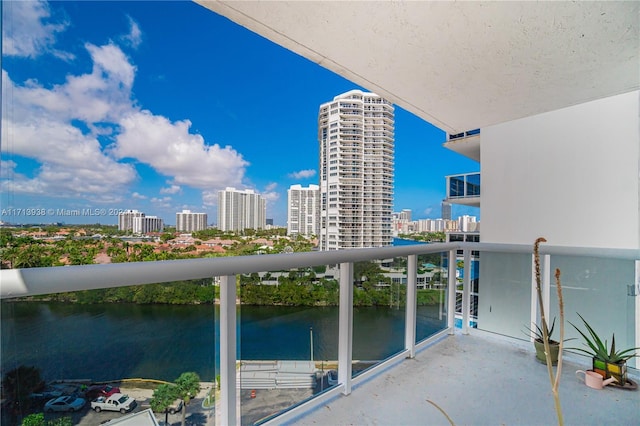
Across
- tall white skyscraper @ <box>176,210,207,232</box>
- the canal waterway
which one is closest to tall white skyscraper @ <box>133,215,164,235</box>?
tall white skyscraper @ <box>176,210,207,232</box>

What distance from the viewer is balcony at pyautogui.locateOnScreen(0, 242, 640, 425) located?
49.4 inches

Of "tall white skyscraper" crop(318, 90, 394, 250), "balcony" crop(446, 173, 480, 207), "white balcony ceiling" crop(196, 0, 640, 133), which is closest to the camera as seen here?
"white balcony ceiling" crop(196, 0, 640, 133)

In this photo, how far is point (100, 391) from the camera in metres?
1.07

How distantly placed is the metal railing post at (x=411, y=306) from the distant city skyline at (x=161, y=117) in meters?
2.56

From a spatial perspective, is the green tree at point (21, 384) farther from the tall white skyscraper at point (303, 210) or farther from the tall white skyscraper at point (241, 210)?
the tall white skyscraper at point (303, 210)

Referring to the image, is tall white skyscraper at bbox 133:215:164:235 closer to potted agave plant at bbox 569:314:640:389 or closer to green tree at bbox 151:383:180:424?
green tree at bbox 151:383:180:424

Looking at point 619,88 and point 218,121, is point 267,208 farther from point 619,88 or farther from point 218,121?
point 619,88

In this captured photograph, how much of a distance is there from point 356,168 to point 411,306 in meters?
14.4

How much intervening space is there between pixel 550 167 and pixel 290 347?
3.70m

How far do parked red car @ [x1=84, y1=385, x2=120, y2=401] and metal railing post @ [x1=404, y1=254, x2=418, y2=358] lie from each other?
207cm

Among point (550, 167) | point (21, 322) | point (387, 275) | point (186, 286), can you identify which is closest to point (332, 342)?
point (387, 275)

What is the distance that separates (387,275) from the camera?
2.29 metres

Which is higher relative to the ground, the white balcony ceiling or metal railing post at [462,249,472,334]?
the white balcony ceiling

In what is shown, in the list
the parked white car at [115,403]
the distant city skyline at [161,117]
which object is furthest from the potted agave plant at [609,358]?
the distant city skyline at [161,117]
